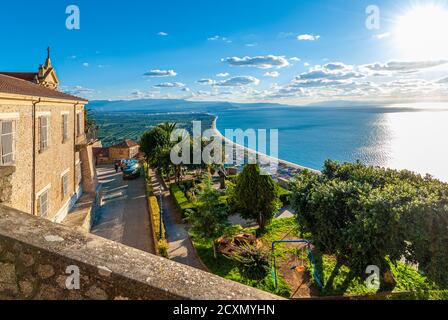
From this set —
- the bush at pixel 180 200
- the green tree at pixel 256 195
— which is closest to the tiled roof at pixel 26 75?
the bush at pixel 180 200

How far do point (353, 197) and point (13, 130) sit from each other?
46.8 feet

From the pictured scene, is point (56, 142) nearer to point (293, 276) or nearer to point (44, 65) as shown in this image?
point (293, 276)

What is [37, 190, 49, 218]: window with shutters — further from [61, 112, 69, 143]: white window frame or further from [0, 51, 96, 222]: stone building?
[61, 112, 69, 143]: white window frame

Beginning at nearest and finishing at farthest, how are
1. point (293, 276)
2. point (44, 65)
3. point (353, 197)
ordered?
point (353, 197)
point (293, 276)
point (44, 65)

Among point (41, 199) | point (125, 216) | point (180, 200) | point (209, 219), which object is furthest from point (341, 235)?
point (125, 216)

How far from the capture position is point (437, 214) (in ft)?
29.2

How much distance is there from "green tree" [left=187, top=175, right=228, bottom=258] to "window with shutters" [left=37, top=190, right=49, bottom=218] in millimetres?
7532

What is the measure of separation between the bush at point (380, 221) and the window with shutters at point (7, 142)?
12.4m

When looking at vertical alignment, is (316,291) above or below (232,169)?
below

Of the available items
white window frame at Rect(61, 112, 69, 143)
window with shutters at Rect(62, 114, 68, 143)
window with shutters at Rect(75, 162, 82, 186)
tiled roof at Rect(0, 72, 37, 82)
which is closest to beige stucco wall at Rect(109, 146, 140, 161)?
tiled roof at Rect(0, 72, 37, 82)

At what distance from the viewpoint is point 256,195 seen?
59.3ft

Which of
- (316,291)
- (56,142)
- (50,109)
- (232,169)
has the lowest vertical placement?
(316,291)
